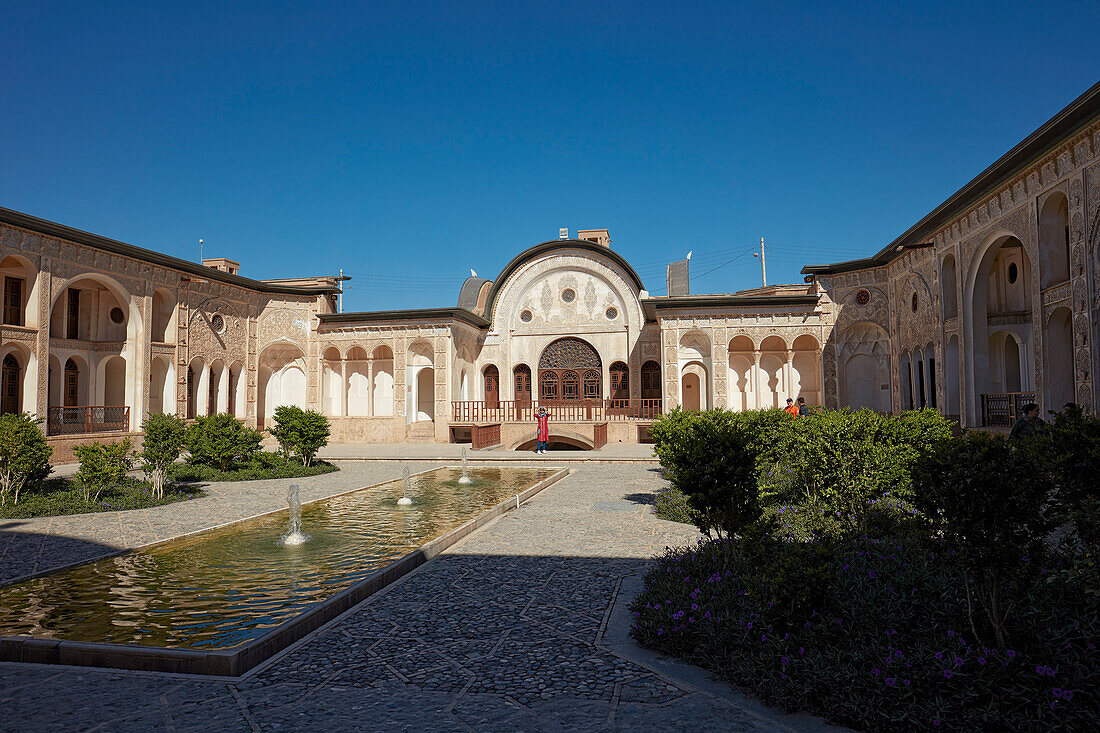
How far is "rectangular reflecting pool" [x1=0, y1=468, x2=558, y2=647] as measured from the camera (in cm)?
464

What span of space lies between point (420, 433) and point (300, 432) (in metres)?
9.31

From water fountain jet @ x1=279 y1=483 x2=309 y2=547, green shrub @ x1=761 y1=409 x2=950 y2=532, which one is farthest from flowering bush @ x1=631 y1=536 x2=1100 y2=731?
water fountain jet @ x1=279 y1=483 x2=309 y2=547

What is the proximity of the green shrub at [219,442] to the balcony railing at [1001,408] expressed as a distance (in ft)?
58.2

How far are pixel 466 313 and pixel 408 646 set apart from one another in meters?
21.0

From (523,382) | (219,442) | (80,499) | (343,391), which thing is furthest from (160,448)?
(523,382)

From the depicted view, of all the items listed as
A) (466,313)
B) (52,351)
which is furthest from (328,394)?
(52,351)

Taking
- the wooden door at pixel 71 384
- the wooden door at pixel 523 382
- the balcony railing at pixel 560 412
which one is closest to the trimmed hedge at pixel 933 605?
the balcony railing at pixel 560 412

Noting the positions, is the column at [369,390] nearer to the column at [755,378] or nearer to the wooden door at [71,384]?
the wooden door at [71,384]

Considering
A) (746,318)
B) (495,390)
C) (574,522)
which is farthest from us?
(495,390)

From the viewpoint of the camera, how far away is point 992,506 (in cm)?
325

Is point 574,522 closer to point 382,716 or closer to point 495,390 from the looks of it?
point 382,716

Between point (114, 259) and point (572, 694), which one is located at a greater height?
point (114, 259)

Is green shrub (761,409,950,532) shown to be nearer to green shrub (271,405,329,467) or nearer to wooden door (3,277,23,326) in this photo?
green shrub (271,405,329,467)

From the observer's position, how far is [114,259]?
18.8 meters
